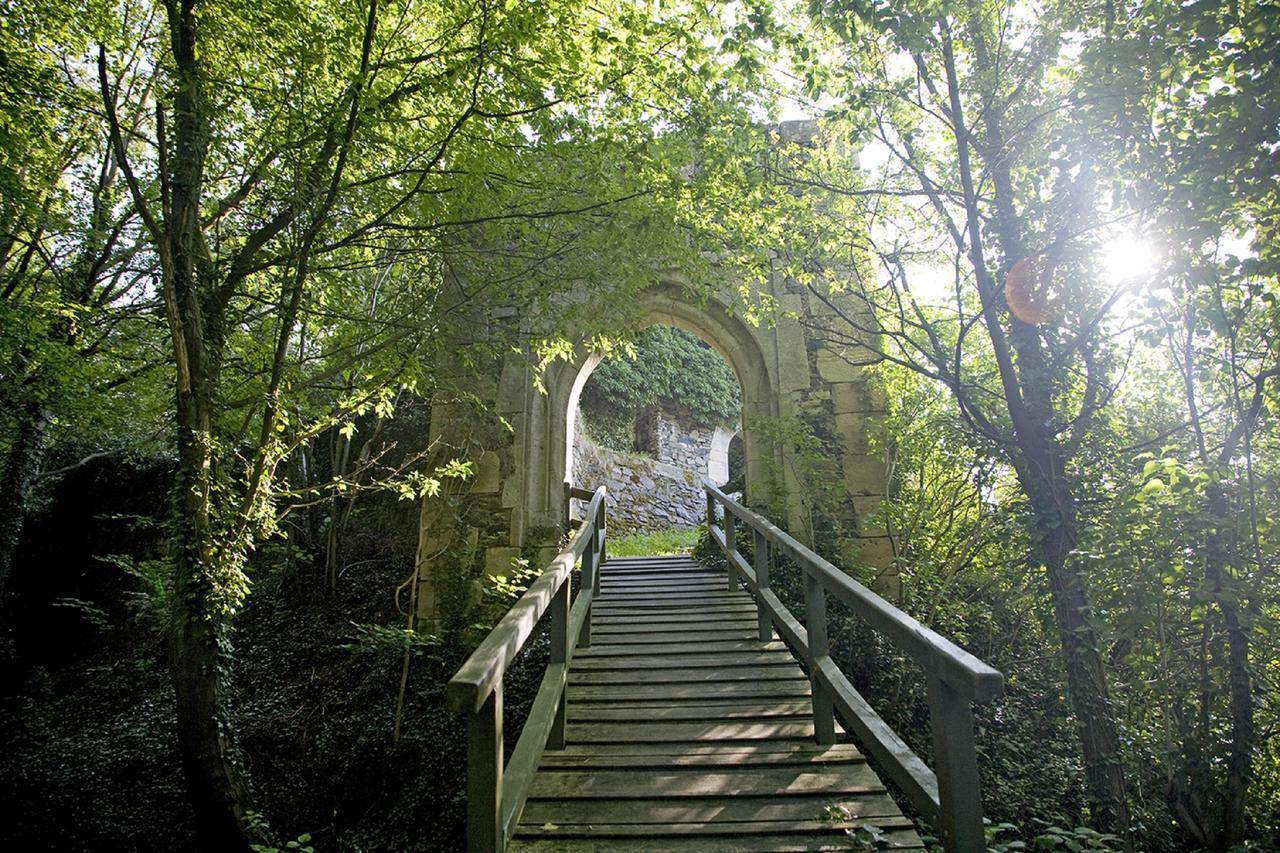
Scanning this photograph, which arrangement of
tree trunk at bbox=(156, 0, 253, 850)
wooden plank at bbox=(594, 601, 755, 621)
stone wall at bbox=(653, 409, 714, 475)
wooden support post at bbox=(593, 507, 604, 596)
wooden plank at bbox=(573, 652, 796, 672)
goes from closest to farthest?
tree trunk at bbox=(156, 0, 253, 850) → wooden plank at bbox=(573, 652, 796, 672) → wooden support post at bbox=(593, 507, 604, 596) → wooden plank at bbox=(594, 601, 755, 621) → stone wall at bbox=(653, 409, 714, 475)

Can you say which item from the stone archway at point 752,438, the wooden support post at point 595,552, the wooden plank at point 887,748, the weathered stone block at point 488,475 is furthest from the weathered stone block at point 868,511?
the weathered stone block at point 488,475

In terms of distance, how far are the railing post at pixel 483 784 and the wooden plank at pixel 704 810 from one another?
0.58 metres

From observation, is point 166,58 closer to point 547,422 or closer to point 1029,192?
point 547,422

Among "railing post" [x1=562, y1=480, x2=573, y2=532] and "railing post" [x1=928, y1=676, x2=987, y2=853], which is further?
"railing post" [x1=562, y1=480, x2=573, y2=532]

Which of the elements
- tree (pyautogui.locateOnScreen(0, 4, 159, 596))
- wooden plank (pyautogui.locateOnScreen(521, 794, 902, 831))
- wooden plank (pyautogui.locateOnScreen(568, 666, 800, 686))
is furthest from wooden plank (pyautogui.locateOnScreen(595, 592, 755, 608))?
tree (pyautogui.locateOnScreen(0, 4, 159, 596))

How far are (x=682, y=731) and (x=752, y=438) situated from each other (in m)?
3.78

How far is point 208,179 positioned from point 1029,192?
494cm

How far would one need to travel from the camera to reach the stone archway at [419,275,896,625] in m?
6.18

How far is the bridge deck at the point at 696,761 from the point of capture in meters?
2.33

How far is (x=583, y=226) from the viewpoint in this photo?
13.7 feet

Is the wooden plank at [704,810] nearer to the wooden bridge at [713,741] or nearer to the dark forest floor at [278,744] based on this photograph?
the wooden bridge at [713,741]

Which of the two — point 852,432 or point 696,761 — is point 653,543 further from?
point 696,761

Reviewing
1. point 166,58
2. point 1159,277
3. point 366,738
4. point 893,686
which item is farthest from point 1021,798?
point 166,58

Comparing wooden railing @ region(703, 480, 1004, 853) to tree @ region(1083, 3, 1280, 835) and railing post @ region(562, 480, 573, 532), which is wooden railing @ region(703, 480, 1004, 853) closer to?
tree @ region(1083, 3, 1280, 835)
